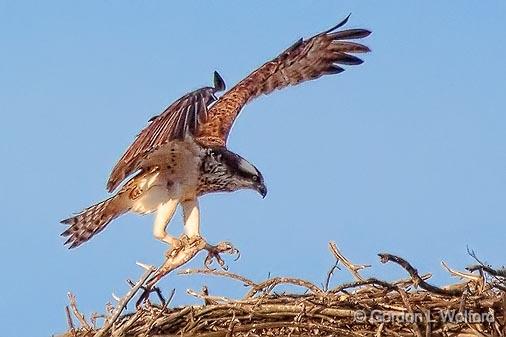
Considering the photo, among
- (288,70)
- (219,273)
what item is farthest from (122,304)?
(288,70)

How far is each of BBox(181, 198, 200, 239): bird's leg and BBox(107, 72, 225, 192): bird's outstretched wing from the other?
1.74ft

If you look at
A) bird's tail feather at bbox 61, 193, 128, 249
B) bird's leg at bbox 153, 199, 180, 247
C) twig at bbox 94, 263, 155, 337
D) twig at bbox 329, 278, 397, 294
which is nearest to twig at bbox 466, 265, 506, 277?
twig at bbox 329, 278, 397, 294

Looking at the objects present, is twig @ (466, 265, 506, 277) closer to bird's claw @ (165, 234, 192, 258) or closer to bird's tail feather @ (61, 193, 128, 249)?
bird's claw @ (165, 234, 192, 258)

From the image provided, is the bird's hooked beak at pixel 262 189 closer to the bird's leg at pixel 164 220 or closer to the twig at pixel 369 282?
the bird's leg at pixel 164 220

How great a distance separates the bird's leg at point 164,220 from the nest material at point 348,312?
38.3 inches

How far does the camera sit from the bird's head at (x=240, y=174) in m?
6.60

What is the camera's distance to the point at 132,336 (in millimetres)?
5164

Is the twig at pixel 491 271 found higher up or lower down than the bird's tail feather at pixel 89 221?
lower down

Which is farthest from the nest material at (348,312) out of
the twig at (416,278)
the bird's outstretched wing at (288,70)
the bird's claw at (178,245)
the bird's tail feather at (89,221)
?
the bird's outstretched wing at (288,70)

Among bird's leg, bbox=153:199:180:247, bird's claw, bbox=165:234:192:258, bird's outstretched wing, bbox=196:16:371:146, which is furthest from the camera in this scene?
bird's outstretched wing, bbox=196:16:371:146

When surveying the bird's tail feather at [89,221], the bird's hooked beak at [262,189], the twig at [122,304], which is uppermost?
the bird's hooked beak at [262,189]

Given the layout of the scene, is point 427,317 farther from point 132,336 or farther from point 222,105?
point 222,105

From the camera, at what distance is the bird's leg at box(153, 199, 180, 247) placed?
6.35 m

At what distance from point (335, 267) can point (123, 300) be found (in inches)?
38.6
